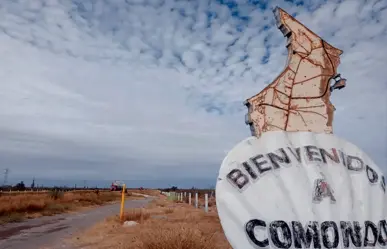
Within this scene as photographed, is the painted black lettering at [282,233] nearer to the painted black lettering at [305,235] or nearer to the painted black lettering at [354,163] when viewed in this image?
the painted black lettering at [305,235]

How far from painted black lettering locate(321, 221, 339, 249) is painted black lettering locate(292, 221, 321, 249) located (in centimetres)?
6

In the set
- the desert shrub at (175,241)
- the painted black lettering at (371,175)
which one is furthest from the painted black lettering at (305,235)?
the desert shrub at (175,241)

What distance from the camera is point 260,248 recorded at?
3.23 metres

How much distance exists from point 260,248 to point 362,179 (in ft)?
4.85

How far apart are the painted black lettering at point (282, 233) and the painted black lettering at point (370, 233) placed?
85 centimetres

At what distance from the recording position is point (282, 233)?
3.34m

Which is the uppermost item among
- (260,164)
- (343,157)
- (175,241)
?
(343,157)

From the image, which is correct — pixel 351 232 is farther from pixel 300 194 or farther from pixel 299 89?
pixel 299 89

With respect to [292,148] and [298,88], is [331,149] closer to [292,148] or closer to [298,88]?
[292,148]

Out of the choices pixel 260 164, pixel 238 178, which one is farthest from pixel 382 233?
pixel 238 178

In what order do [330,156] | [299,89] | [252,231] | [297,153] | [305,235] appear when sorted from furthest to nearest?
[299,89], [330,156], [297,153], [305,235], [252,231]

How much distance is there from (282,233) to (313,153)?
979 millimetres

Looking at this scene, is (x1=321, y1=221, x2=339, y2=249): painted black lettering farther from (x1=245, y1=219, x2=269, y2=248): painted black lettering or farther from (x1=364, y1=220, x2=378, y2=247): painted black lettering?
(x1=245, y1=219, x2=269, y2=248): painted black lettering

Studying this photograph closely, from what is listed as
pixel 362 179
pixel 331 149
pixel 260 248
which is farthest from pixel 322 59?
pixel 260 248
